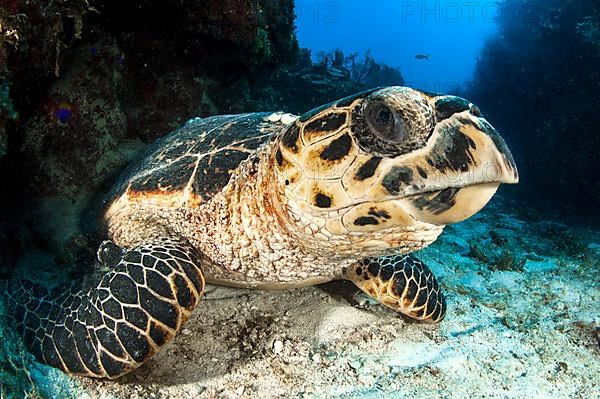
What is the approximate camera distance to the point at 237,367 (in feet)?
6.81

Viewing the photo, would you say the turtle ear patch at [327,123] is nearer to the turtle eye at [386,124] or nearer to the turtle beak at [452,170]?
the turtle eye at [386,124]

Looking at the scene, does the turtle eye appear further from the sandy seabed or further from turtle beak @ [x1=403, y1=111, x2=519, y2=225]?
the sandy seabed

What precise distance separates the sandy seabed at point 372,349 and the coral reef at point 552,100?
532cm

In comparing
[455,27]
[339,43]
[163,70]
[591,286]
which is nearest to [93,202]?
[163,70]

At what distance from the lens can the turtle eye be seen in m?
1.46

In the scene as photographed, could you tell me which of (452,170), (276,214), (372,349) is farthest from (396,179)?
(372,349)

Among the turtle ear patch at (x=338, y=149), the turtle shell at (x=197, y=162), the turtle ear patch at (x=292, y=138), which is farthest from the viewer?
the turtle shell at (x=197, y=162)

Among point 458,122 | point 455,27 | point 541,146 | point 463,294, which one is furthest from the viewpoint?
point 455,27

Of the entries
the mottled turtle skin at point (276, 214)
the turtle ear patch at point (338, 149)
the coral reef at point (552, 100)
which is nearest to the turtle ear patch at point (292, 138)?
the mottled turtle skin at point (276, 214)

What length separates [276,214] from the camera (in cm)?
197

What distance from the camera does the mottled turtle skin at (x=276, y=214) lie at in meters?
1.48

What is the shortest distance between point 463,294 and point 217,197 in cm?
201

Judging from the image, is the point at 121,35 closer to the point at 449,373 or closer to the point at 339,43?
the point at 449,373

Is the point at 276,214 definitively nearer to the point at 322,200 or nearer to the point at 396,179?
the point at 322,200
